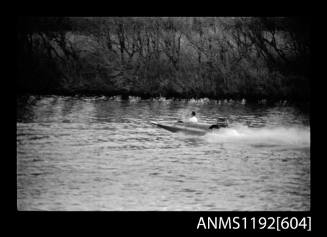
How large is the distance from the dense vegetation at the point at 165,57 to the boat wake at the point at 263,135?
1.97ft

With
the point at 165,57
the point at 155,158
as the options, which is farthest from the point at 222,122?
the point at 165,57

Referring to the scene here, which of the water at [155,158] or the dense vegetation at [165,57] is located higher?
the dense vegetation at [165,57]

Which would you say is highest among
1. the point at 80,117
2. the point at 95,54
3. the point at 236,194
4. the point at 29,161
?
the point at 95,54

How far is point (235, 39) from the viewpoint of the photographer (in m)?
8.92

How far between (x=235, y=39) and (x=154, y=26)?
55.9 inches

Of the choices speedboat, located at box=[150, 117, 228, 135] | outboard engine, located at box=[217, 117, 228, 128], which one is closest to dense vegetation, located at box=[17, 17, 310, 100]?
outboard engine, located at box=[217, 117, 228, 128]

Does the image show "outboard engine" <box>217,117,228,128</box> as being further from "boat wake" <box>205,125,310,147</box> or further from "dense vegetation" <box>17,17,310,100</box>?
"dense vegetation" <box>17,17,310,100</box>

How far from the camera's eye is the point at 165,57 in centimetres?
912

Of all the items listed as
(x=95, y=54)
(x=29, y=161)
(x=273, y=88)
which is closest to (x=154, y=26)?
(x=95, y=54)

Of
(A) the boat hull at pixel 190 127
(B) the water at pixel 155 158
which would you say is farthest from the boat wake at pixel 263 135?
(A) the boat hull at pixel 190 127

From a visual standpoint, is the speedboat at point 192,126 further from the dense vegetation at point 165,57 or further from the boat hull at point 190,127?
the dense vegetation at point 165,57

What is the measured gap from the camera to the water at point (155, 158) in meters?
7.39

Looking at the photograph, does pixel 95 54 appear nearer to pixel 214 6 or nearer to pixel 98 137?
pixel 98 137

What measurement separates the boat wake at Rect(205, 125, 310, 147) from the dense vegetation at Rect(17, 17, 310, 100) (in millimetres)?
601
